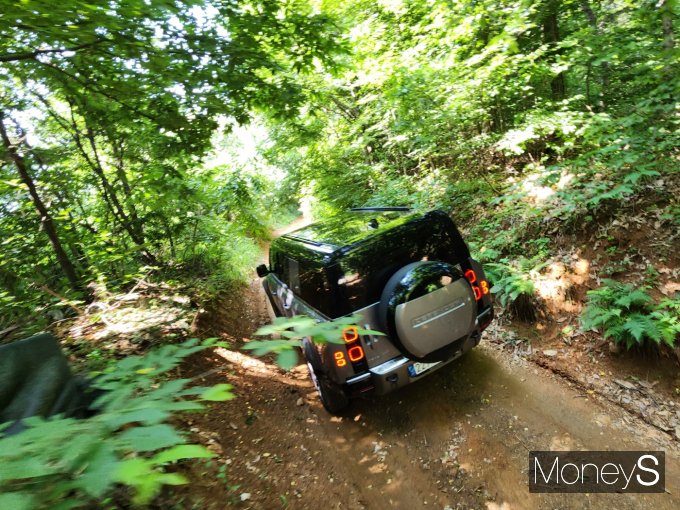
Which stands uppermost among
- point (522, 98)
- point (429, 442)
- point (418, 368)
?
point (522, 98)

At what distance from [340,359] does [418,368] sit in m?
0.80

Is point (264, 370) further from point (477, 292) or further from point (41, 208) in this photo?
point (41, 208)

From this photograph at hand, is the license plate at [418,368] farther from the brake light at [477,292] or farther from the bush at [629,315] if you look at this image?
the bush at [629,315]

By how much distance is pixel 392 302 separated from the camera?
10.4ft

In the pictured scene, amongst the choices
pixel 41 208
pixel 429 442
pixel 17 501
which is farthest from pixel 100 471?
pixel 41 208

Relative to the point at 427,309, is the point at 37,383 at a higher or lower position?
higher

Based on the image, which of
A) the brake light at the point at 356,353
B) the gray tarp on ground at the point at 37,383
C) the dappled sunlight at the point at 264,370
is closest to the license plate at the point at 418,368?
the brake light at the point at 356,353

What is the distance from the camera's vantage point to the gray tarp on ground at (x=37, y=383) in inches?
82.6

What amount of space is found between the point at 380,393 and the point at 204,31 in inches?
169

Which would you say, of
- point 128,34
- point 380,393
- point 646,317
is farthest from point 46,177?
point 646,317

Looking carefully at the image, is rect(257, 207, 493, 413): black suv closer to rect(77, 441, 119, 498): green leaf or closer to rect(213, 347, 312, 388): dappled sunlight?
rect(213, 347, 312, 388): dappled sunlight

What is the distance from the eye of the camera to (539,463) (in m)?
2.97

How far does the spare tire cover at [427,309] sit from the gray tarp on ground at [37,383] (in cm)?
236

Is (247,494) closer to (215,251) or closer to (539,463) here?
(539,463)
